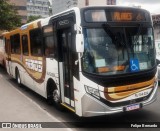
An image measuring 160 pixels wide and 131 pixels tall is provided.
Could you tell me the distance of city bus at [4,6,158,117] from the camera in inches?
290

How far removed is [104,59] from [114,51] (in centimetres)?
35

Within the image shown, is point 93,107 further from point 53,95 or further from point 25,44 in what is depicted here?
point 25,44

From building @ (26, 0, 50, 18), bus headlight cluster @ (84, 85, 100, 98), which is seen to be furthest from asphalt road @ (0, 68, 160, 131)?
building @ (26, 0, 50, 18)

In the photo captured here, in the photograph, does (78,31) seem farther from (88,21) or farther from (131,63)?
(131,63)

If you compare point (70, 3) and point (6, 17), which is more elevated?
point (70, 3)

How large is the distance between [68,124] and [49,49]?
272 centimetres

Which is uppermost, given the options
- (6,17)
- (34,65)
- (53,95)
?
(6,17)

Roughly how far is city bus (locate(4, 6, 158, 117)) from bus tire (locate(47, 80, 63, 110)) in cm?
35

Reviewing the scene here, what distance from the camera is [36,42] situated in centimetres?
1124

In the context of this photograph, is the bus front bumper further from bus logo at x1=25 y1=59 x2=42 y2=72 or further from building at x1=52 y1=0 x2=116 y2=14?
building at x1=52 y1=0 x2=116 y2=14

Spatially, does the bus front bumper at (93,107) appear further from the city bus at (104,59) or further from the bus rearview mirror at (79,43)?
the bus rearview mirror at (79,43)

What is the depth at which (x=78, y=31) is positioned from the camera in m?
7.36

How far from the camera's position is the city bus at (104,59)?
7363 mm

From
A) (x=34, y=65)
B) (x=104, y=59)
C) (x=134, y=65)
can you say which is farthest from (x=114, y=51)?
(x=34, y=65)
